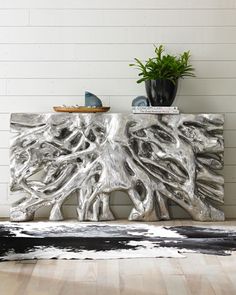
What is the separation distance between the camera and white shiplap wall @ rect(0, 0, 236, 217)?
16.9ft

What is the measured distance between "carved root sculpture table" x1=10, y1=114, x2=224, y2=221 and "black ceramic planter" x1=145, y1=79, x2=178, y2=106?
0.12 m

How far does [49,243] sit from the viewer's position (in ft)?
13.1

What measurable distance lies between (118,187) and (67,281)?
1.72 m

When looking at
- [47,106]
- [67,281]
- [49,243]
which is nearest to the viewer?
[67,281]

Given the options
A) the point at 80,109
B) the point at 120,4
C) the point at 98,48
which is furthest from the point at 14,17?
the point at 80,109

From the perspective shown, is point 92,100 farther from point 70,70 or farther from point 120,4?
point 120,4

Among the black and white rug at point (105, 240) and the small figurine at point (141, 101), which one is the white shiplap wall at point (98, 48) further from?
the black and white rug at point (105, 240)

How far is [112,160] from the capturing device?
487cm

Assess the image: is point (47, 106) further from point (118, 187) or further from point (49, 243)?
point (49, 243)

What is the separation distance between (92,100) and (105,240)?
1255mm

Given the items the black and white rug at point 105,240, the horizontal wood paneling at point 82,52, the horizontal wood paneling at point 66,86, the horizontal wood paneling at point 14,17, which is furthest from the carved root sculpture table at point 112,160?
the horizontal wood paneling at point 14,17

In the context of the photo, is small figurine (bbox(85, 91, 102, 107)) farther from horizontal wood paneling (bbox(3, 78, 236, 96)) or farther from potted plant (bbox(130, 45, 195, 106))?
potted plant (bbox(130, 45, 195, 106))

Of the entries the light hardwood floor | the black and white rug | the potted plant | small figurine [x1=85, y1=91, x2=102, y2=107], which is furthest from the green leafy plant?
the light hardwood floor

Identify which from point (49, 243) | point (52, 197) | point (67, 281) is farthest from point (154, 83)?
point (67, 281)
